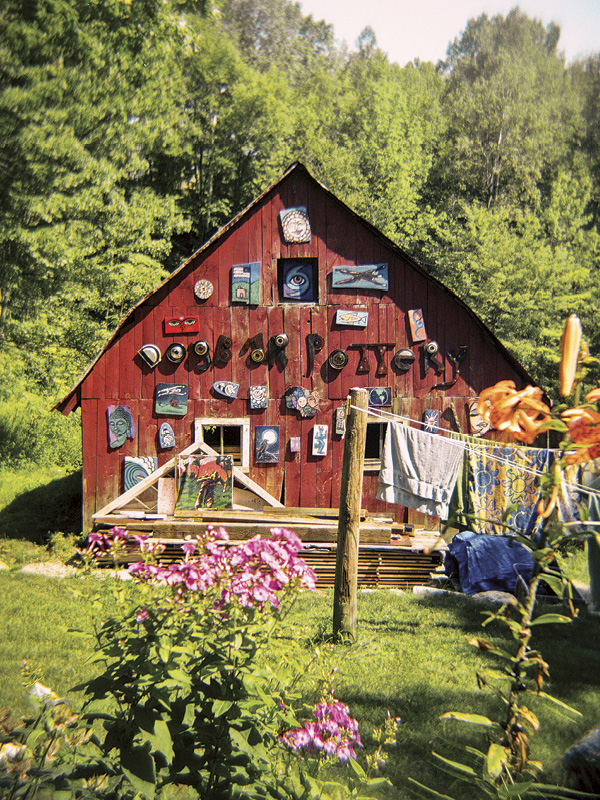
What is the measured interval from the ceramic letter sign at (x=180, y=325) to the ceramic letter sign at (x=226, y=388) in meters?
1.00

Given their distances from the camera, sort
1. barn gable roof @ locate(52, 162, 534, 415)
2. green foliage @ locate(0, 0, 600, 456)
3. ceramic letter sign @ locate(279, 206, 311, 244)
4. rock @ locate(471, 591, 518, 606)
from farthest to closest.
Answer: green foliage @ locate(0, 0, 600, 456)
ceramic letter sign @ locate(279, 206, 311, 244)
barn gable roof @ locate(52, 162, 534, 415)
rock @ locate(471, 591, 518, 606)

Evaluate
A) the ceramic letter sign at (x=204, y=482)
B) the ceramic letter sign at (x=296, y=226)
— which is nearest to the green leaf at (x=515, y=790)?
the ceramic letter sign at (x=204, y=482)

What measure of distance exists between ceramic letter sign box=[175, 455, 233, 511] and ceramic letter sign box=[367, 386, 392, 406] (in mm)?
2748

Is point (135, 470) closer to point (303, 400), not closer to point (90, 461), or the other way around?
point (90, 461)

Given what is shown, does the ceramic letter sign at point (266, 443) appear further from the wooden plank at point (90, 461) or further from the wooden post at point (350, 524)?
the wooden post at point (350, 524)

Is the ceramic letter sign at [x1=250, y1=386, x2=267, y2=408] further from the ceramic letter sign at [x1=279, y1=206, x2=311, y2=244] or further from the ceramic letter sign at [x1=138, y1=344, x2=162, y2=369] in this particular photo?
the ceramic letter sign at [x1=279, y1=206, x2=311, y2=244]

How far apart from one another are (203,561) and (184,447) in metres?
8.50

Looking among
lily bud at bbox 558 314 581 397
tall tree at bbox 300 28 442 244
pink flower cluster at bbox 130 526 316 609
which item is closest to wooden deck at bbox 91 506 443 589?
pink flower cluster at bbox 130 526 316 609

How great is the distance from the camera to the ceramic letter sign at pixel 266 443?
1096cm

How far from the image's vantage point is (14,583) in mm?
8812

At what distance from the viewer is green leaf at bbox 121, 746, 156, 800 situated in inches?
85.5

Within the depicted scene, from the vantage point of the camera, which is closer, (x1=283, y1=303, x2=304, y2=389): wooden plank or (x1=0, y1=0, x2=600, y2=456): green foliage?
(x1=283, y1=303, x2=304, y2=389): wooden plank

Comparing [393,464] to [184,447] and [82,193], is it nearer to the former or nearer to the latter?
[184,447]

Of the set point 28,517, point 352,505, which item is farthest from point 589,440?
point 28,517
